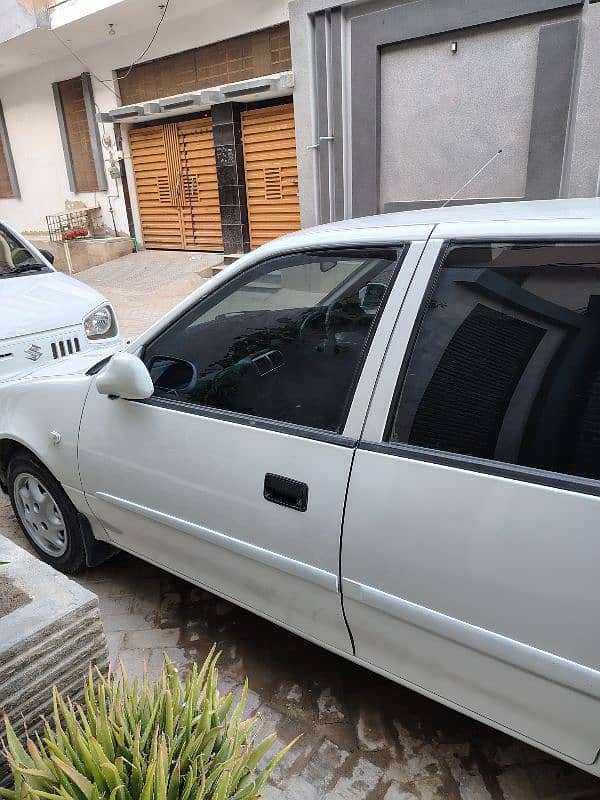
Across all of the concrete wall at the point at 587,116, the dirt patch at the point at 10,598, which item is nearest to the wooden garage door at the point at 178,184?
the concrete wall at the point at 587,116

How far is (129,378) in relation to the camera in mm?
2174

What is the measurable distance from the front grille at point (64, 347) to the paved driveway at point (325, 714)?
1.80 metres

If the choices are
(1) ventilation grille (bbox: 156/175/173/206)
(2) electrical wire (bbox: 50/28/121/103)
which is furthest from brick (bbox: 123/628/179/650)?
→ (2) electrical wire (bbox: 50/28/121/103)

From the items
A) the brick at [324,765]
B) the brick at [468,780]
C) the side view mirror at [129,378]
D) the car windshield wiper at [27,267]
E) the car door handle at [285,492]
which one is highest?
the car windshield wiper at [27,267]

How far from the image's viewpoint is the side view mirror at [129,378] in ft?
7.11

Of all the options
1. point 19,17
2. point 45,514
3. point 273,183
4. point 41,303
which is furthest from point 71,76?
point 45,514

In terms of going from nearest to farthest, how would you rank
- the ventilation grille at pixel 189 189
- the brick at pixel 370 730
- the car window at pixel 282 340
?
the car window at pixel 282 340 → the brick at pixel 370 730 → the ventilation grille at pixel 189 189

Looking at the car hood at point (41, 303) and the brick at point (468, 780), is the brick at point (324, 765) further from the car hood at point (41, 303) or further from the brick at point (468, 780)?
the car hood at point (41, 303)

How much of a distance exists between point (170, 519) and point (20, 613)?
1.89 feet

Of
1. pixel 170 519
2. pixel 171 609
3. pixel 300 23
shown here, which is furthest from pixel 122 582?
pixel 300 23

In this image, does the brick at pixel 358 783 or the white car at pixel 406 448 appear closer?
the white car at pixel 406 448

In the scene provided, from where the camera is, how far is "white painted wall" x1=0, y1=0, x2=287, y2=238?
9.73 m

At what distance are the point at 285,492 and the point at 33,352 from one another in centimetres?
294

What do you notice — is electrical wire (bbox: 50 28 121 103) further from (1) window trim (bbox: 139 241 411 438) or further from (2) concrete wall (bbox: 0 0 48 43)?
(1) window trim (bbox: 139 241 411 438)
